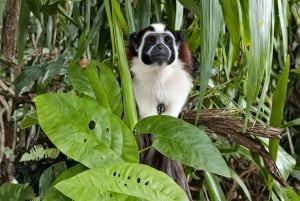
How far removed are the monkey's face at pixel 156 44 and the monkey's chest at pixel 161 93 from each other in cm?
5

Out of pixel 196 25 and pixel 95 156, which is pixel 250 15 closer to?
pixel 95 156

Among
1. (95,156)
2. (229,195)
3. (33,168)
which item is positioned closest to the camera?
(95,156)

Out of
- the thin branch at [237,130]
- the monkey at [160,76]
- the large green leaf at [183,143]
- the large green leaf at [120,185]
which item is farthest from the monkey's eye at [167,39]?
the large green leaf at [120,185]

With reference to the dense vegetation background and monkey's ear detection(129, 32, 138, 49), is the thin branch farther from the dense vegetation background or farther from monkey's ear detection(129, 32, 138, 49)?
monkey's ear detection(129, 32, 138, 49)

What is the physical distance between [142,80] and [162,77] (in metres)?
0.05

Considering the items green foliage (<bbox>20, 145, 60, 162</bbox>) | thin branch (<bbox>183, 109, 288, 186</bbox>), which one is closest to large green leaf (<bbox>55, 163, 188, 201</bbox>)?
thin branch (<bbox>183, 109, 288, 186</bbox>)

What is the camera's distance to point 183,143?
1.05m

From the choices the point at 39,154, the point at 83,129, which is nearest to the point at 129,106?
the point at 83,129

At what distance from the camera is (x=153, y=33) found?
1.49 metres

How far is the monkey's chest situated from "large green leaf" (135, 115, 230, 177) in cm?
43

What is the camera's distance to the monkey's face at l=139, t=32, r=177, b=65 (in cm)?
147

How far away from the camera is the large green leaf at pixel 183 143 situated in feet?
3.41

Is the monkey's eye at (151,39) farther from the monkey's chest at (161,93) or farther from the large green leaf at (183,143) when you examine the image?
the large green leaf at (183,143)

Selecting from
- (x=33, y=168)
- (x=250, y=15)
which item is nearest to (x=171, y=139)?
(x=250, y=15)
